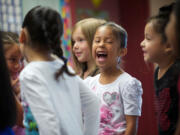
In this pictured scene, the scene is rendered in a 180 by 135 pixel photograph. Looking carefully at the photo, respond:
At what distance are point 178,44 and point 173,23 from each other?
4.2 inches

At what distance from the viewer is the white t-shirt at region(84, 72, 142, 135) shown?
1867 mm

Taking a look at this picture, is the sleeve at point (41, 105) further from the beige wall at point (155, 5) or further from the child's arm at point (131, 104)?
the beige wall at point (155, 5)

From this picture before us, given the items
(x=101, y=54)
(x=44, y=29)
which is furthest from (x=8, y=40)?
(x=101, y=54)

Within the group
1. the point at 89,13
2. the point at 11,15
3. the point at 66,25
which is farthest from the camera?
the point at 89,13

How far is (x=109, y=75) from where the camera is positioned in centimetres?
206

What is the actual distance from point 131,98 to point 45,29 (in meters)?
0.77

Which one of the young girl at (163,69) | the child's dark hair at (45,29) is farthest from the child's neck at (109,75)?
the child's dark hair at (45,29)

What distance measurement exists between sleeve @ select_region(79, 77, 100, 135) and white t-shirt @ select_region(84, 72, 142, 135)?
225 millimetres

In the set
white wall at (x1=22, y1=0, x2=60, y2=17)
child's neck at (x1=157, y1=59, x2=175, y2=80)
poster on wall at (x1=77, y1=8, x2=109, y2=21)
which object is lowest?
child's neck at (x1=157, y1=59, x2=175, y2=80)

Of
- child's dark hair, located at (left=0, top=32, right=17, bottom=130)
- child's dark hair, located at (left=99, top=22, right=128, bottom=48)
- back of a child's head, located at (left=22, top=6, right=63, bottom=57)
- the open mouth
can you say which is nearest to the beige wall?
child's dark hair, located at (left=99, top=22, right=128, bottom=48)

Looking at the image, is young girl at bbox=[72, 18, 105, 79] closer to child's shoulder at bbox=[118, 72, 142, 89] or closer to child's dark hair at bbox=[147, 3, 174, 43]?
child's shoulder at bbox=[118, 72, 142, 89]

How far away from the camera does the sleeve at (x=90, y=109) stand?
64.6 inches

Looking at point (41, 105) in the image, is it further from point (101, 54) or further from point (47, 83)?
point (101, 54)

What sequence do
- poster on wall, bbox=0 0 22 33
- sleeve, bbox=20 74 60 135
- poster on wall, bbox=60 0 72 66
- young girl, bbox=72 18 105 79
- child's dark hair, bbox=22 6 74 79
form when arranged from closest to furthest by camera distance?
sleeve, bbox=20 74 60 135, child's dark hair, bbox=22 6 74 79, young girl, bbox=72 18 105 79, poster on wall, bbox=0 0 22 33, poster on wall, bbox=60 0 72 66
